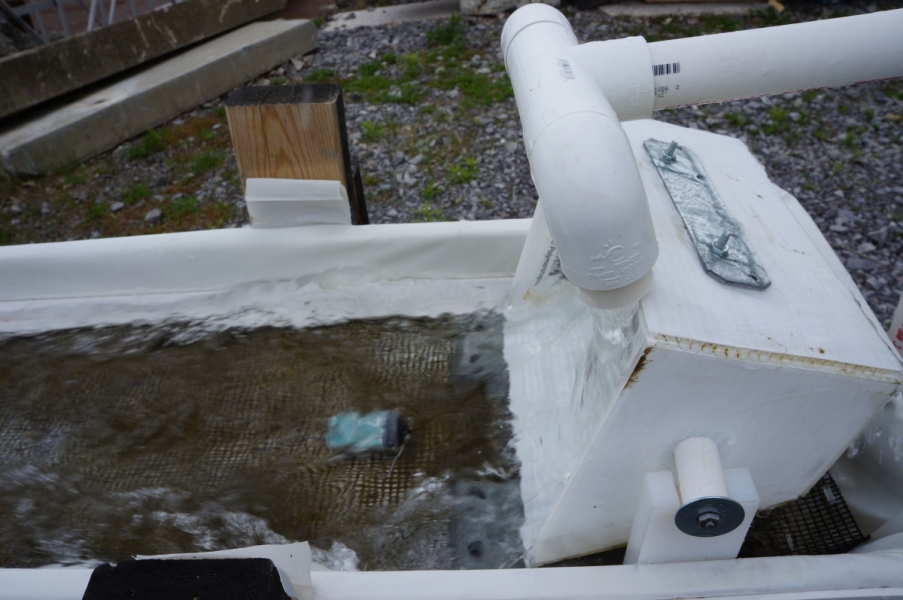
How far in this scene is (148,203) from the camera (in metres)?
3.78

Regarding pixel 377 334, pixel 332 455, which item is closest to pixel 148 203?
pixel 377 334

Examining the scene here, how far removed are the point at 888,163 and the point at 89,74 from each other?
15.9 ft

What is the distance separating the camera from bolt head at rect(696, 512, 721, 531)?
1172 millimetres

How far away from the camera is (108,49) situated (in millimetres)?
4371

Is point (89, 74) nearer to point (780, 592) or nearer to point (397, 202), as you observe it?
point (397, 202)

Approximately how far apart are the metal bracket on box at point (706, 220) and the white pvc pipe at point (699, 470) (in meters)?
0.33

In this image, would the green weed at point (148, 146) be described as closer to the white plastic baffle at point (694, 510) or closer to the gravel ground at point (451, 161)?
the gravel ground at point (451, 161)

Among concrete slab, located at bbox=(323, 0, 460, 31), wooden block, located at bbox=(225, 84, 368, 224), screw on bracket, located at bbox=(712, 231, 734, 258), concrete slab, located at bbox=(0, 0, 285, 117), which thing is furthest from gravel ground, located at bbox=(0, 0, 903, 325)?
screw on bracket, located at bbox=(712, 231, 734, 258)

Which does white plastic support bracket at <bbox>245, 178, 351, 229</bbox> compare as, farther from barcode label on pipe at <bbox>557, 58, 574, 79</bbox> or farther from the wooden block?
barcode label on pipe at <bbox>557, 58, 574, 79</bbox>

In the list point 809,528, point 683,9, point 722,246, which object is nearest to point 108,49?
point 683,9

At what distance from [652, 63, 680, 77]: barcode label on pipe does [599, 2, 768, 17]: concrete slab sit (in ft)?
14.5

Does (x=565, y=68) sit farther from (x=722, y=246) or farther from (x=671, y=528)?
(x=671, y=528)

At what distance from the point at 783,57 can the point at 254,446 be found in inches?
62.8

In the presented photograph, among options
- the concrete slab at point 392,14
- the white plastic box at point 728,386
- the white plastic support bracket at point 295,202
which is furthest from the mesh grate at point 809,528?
the concrete slab at point 392,14
